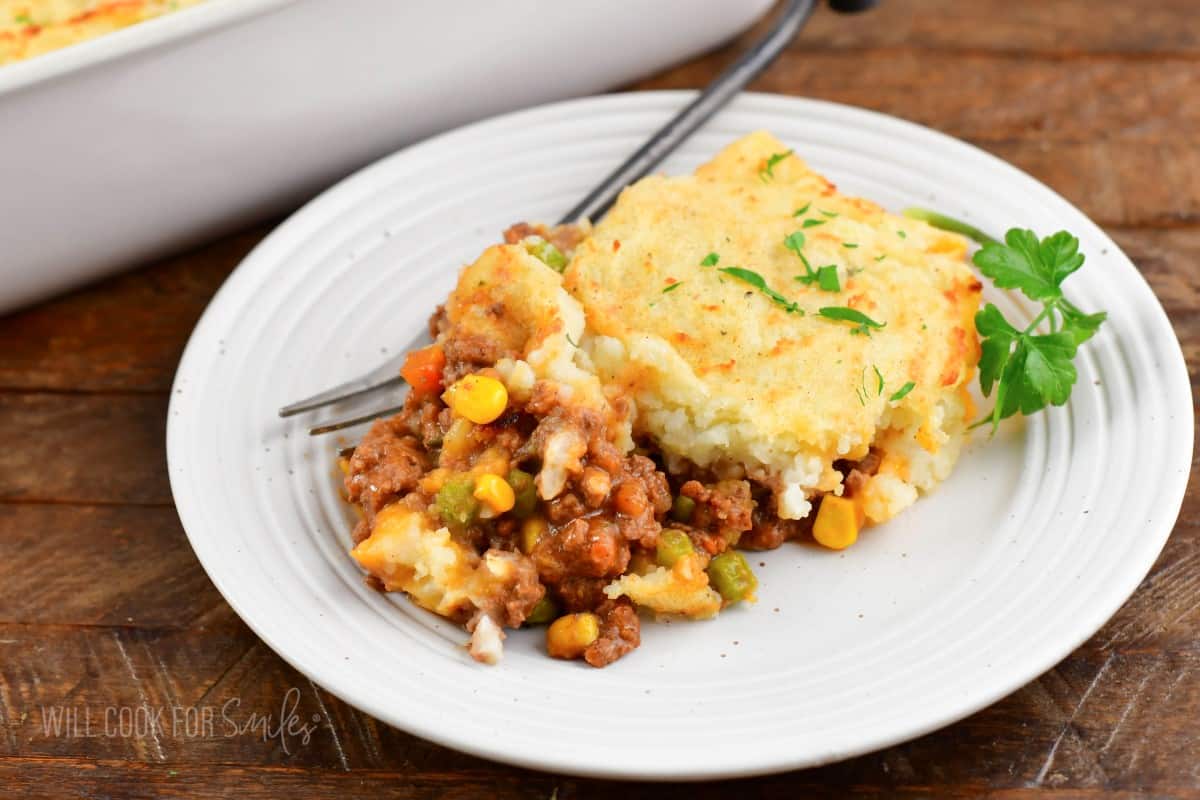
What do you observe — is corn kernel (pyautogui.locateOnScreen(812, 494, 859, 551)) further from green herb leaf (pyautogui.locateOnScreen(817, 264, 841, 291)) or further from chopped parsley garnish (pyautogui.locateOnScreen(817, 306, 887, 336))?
green herb leaf (pyautogui.locateOnScreen(817, 264, 841, 291))

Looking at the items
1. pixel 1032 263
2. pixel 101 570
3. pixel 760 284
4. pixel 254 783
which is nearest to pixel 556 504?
pixel 760 284

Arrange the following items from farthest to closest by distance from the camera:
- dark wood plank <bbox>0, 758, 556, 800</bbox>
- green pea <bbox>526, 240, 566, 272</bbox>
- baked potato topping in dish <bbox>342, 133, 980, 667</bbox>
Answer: green pea <bbox>526, 240, 566, 272</bbox>, baked potato topping in dish <bbox>342, 133, 980, 667</bbox>, dark wood plank <bbox>0, 758, 556, 800</bbox>

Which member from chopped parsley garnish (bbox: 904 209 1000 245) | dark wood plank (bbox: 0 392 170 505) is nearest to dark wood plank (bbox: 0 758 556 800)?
dark wood plank (bbox: 0 392 170 505)

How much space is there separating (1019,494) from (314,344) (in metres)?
2.10

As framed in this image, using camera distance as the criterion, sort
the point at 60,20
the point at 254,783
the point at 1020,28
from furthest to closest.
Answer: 1. the point at 1020,28
2. the point at 60,20
3. the point at 254,783

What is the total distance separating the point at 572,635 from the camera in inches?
121

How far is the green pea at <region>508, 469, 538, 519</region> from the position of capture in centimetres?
324

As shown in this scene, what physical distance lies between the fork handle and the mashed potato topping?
1.53 ft

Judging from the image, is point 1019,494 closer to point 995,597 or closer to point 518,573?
point 995,597

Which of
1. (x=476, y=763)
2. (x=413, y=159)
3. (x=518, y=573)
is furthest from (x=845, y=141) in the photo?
(x=476, y=763)

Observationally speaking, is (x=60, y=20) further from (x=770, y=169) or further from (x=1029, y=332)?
(x=1029, y=332)

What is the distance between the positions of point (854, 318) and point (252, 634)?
5.85ft

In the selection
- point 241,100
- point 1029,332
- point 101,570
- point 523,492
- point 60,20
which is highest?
point 60,20

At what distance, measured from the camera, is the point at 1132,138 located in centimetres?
509
